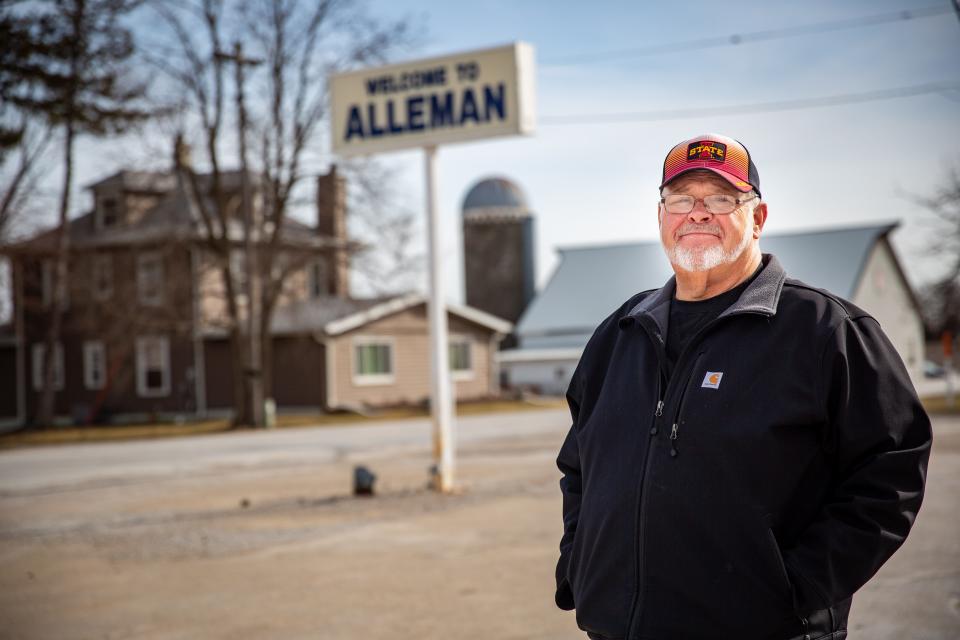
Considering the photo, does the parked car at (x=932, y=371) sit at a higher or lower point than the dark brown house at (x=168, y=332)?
lower

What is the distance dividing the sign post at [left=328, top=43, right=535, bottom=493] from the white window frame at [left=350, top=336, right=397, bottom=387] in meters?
22.9

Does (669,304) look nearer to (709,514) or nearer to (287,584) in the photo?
(709,514)

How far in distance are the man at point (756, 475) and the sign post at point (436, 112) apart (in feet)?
36.3

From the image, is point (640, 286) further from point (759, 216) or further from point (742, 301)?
point (742, 301)

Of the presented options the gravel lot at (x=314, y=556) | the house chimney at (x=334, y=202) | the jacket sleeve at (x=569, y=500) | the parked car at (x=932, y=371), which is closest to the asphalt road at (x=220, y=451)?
the gravel lot at (x=314, y=556)

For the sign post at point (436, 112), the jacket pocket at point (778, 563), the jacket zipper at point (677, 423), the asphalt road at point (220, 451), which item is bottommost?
the asphalt road at point (220, 451)

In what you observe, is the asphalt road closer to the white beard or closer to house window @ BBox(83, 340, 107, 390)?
house window @ BBox(83, 340, 107, 390)

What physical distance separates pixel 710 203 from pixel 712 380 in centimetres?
57

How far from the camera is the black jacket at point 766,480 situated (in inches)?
110

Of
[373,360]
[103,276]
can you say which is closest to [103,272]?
[103,276]

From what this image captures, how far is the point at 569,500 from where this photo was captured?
347cm

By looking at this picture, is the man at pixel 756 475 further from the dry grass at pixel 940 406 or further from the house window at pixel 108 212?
the house window at pixel 108 212

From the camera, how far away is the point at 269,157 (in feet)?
99.3

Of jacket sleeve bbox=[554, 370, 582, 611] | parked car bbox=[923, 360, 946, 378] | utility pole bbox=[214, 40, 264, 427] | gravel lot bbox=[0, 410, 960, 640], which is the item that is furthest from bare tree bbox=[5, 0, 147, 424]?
parked car bbox=[923, 360, 946, 378]
